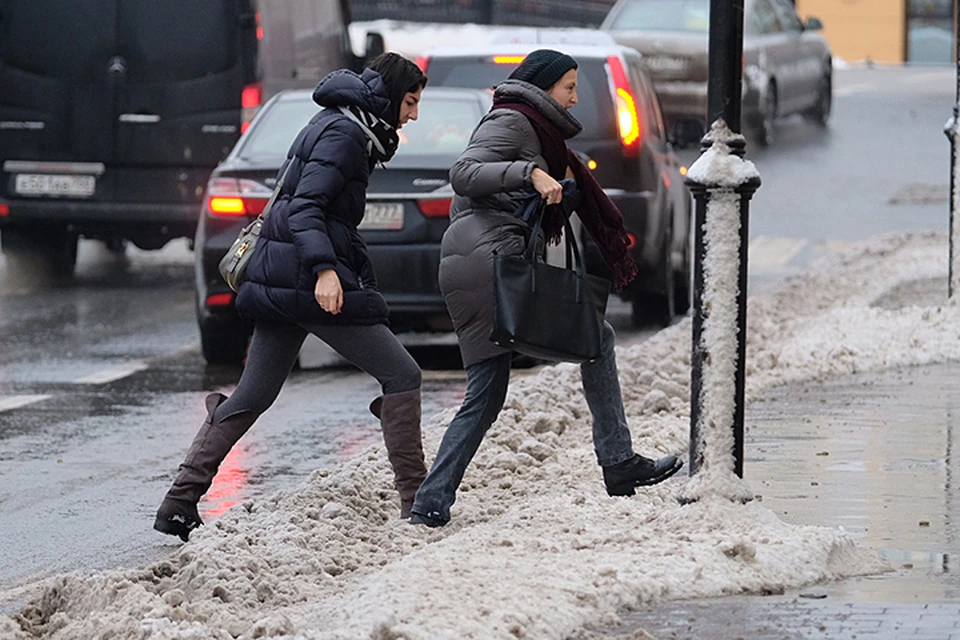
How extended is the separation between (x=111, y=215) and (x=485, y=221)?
374 inches

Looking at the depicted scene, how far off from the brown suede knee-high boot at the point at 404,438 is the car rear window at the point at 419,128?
15.4 ft

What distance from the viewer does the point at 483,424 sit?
708 centimetres

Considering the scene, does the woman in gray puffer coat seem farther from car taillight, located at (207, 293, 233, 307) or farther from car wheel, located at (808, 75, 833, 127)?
car wheel, located at (808, 75, 833, 127)

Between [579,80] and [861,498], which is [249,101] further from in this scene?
[861,498]

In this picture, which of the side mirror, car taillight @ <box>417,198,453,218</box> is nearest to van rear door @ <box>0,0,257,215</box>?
the side mirror

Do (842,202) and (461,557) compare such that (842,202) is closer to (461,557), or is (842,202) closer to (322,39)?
(322,39)

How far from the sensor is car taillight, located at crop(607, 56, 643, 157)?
1420 cm

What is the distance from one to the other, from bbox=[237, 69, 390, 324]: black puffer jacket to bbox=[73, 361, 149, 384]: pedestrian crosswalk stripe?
4.69 metres

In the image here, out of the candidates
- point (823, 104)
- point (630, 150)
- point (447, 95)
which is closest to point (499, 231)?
point (447, 95)

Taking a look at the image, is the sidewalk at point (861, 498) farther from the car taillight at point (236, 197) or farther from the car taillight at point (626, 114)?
the car taillight at point (626, 114)

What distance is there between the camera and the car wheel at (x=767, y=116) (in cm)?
2484

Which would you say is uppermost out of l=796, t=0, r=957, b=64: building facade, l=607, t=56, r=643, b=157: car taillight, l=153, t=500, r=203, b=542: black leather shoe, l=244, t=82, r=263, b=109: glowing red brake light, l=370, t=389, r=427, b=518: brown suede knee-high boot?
l=370, t=389, r=427, b=518: brown suede knee-high boot

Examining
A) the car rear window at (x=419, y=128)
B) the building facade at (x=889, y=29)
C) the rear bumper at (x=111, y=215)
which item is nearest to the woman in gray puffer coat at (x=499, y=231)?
the car rear window at (x=419, y=128)

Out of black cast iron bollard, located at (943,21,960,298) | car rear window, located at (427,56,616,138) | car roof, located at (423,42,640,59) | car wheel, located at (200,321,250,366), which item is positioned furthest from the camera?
car roof, located at (423,42,640,59)
